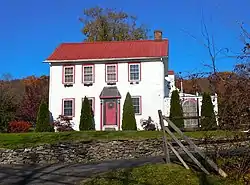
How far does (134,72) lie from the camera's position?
28406mm

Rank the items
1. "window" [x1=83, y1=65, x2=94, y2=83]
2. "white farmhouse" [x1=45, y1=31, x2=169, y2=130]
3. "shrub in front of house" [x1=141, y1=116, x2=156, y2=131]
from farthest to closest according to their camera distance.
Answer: "window" [x1=83, y1=65, x2=94, y2=83], "white farmhouse" [x1=45, y1=31, x2=169, y2=130], "shrub in front of house" [x1=141, y1=116, x2=156, y2=131]

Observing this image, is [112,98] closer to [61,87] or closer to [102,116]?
[102,116]

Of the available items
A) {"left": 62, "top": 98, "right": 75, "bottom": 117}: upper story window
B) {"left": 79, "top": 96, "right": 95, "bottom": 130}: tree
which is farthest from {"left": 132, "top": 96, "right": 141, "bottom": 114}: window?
{"left": 62, "top": 98, "right": 75, "bottom": 117}: upper story window

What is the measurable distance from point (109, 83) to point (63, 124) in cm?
442

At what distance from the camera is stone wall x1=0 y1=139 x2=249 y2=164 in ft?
51.6

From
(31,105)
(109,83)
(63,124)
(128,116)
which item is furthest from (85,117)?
(31,105)

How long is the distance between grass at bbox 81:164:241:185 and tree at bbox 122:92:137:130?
16.1 m

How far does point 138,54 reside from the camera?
28906 millimetres

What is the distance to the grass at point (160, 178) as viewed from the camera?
8.22 meters

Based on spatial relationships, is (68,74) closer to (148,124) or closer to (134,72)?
(134,72)

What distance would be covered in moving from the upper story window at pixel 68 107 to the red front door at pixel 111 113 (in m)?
2.52

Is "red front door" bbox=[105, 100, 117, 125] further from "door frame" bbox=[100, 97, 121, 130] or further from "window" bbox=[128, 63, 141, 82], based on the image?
"window" bbox=[128, 63, 141, 82]

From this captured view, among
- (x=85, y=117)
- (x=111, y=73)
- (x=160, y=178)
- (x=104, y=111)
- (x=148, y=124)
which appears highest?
(x=111, y=73)

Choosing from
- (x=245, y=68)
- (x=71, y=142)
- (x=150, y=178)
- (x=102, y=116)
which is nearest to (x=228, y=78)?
(x=245, y=68)
